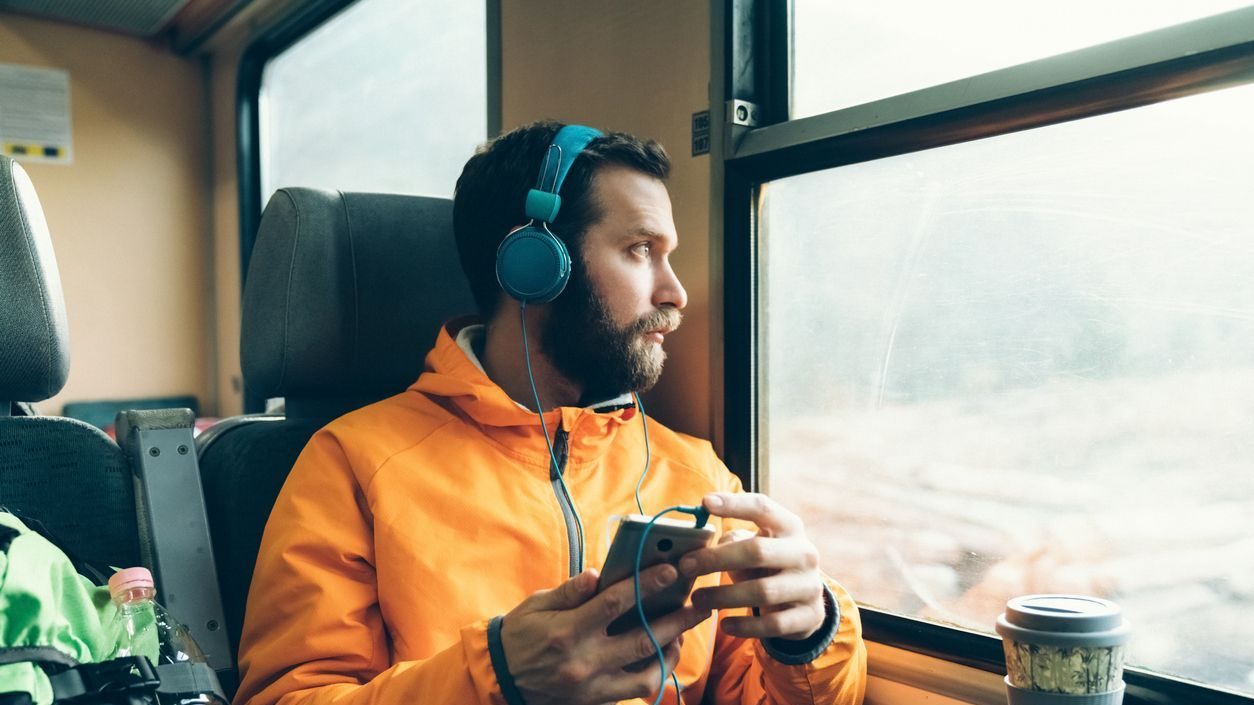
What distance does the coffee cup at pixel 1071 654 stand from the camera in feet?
2.73

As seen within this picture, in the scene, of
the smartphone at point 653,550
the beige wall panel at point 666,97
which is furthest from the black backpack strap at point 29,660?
the beige wall panel at point 666,97

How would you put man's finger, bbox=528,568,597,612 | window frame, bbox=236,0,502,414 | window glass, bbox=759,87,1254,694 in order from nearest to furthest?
man's finger, bbox=528,568,597,612
window glass, bbox=759,87,1254,694
window frame, bbox=236,0,502,414

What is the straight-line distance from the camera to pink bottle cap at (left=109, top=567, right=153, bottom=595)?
0.98 metres

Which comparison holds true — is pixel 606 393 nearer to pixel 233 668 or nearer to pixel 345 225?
pixel 345 225

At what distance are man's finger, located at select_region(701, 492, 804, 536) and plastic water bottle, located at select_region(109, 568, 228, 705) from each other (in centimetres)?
53

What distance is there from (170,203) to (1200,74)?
3.46m

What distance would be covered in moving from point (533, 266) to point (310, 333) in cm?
35

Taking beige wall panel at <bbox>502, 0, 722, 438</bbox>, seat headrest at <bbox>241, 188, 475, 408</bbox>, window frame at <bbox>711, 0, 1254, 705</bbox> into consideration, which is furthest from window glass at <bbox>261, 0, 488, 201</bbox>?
window frame at <bbox>711, 0, 1254, 705</bbox>

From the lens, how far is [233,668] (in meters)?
1.17

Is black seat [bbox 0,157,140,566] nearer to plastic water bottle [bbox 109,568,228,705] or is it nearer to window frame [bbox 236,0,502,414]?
plastic water bottle [bbox 109,568,228,705]

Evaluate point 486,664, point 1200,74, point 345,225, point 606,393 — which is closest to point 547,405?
point 606,393

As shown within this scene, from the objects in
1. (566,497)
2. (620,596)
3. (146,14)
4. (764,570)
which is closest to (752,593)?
(764,570)

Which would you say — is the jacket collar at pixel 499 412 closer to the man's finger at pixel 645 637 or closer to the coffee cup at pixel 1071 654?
the man's finger at pixel 645 637

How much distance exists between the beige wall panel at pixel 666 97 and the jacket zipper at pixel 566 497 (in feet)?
1.01
